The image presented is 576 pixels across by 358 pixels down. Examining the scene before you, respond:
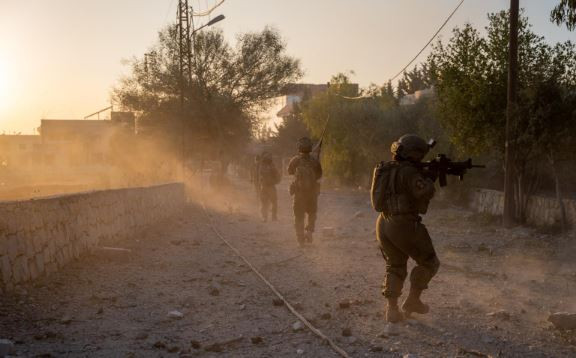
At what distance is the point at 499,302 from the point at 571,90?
9625mm

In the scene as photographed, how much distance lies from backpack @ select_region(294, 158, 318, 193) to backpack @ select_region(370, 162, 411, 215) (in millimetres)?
5150

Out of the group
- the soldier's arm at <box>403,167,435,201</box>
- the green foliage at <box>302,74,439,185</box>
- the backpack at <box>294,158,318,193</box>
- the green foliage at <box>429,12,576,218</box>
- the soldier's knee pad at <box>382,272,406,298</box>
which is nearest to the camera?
the soldier's arm at <box>403,167,435,201</box>

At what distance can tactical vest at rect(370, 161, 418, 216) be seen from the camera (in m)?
5.86

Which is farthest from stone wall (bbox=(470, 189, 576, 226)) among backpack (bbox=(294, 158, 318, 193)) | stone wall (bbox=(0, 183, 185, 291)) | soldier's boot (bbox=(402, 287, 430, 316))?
soldier's boot (bbox=(402, 287, 430, 316))

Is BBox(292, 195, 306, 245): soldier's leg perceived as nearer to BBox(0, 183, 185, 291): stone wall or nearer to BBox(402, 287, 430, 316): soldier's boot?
BBox(0, 183, 185, 291): stone wall

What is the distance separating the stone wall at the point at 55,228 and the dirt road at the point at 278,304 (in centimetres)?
23

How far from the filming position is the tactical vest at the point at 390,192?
5.86 meters

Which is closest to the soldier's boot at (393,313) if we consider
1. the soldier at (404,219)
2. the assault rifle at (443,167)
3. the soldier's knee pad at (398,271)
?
the soldier at (404,219)

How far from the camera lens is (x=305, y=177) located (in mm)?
11219

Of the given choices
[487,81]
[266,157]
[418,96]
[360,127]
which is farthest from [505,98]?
[418,96]

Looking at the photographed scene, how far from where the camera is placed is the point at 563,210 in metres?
15.0

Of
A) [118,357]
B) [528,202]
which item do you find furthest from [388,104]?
[118,357]

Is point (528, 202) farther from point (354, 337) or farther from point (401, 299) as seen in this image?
point (354, 337)

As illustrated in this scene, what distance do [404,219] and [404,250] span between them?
305mm
